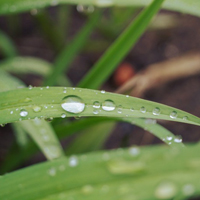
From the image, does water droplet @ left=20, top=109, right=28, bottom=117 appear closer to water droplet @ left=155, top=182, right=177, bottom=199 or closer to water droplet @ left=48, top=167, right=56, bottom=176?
water droplet @ left=48, top=167, right=56, bottom=176

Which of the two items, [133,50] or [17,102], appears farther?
[133,50]

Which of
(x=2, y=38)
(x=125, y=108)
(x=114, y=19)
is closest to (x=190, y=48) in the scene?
(x=114, y=19)

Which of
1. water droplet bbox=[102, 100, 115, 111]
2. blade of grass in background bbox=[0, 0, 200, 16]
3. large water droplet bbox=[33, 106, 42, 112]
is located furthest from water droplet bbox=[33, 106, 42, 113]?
blade of grass in background bbox=[0, 0, 200, 16]

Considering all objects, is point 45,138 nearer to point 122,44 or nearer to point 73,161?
point 122,44

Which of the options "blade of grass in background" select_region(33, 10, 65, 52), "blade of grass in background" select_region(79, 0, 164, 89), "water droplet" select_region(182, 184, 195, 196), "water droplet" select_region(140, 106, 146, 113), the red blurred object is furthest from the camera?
the red blurred object

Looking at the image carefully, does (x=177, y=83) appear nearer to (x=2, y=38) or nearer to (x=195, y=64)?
(x=195, y=64)

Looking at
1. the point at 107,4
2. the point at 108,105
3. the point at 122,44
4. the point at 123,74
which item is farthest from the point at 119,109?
the point at 123,74
